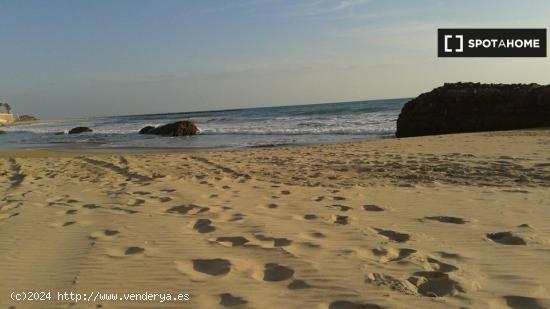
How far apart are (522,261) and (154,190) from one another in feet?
13.9

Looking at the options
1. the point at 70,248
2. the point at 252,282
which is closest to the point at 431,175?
the point at 252,282

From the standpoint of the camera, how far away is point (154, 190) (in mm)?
5516

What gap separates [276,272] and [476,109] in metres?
15.3

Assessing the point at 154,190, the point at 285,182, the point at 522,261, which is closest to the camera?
the point at 522,261

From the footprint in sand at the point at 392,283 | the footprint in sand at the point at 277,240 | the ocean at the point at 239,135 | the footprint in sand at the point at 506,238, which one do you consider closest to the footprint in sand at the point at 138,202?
the footprint in sand at the point at 277,240

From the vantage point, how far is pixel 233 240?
3.33 m

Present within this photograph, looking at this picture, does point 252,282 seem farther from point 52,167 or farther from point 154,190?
point 52,167

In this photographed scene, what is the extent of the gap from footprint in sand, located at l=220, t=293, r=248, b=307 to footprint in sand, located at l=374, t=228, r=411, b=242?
57.5 inches

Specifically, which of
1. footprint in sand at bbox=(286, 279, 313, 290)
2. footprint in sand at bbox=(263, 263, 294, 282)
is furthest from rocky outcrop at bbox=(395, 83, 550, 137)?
footprint in sand at bbox=(286, 279, 313, 290)

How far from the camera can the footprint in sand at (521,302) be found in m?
2.15

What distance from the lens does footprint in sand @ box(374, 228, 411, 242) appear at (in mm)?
3258

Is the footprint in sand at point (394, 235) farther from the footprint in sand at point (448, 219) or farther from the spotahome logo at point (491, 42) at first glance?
the spotahome logo at point (491, 42)

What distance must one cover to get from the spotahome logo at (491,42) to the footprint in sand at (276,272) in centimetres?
1300

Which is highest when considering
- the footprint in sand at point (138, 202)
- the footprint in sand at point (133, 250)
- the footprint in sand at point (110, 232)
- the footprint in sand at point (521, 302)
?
the footprint in sand at point (138, 202)
